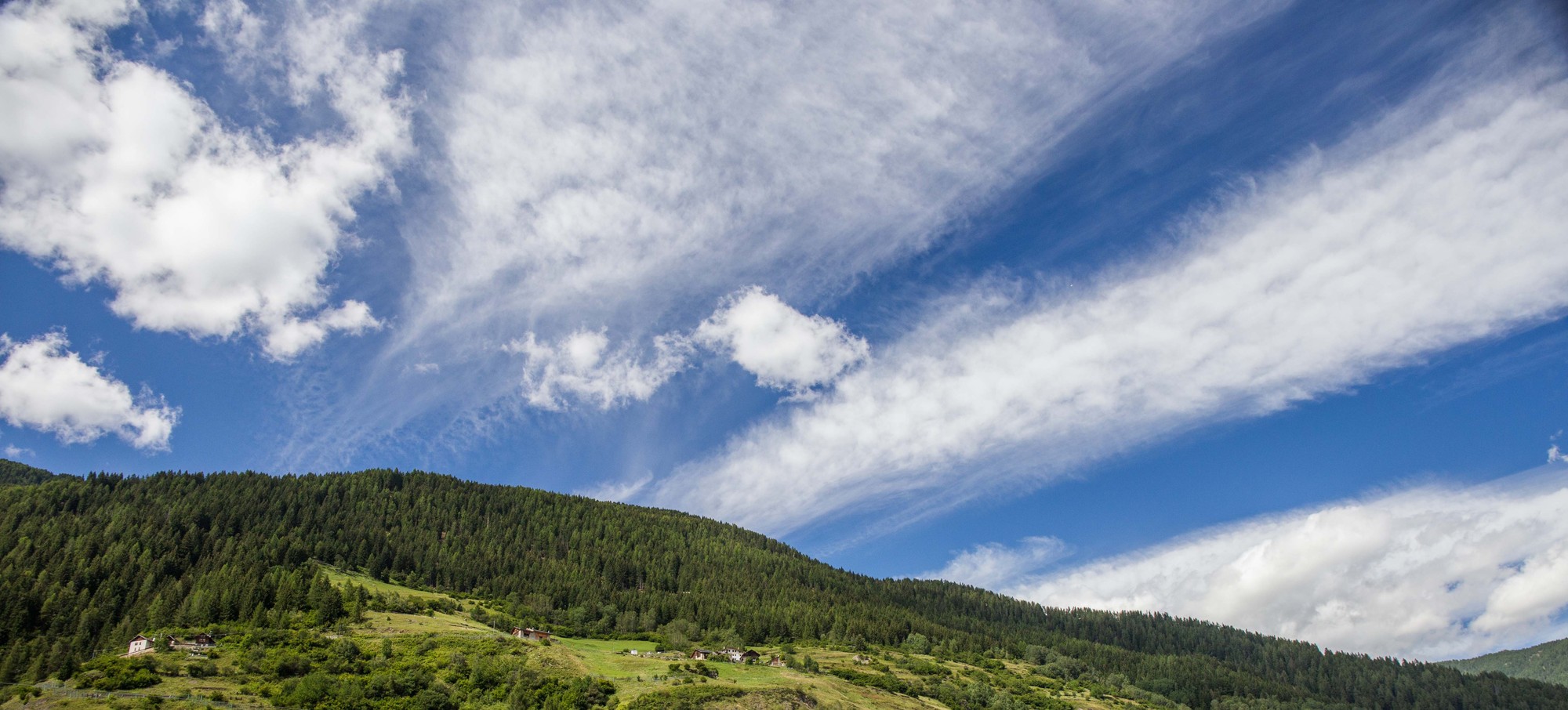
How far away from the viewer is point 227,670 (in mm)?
111438

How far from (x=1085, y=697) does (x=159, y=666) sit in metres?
Result: 185

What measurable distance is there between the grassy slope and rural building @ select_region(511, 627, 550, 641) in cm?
355

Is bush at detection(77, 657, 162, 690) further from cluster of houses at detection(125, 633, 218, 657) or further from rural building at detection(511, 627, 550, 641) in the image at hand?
rural building at detection(511, 627, 550, 641)

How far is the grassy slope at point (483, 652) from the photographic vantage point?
319 ft

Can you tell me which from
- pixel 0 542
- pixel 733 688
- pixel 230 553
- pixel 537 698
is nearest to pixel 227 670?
pixel 537 698

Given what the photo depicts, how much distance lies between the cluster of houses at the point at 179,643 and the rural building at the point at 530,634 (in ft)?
164

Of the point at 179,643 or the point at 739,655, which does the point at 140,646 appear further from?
the point at 739,655

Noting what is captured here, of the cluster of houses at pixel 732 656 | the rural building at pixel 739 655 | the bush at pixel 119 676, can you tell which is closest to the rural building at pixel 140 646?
the bush at pixel 119 676

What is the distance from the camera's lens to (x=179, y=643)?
12181 centimetres

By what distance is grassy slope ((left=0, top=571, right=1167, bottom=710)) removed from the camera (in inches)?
3834

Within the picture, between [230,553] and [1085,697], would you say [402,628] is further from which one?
[1085,697]

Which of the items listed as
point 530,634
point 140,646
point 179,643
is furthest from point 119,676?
point 530,634

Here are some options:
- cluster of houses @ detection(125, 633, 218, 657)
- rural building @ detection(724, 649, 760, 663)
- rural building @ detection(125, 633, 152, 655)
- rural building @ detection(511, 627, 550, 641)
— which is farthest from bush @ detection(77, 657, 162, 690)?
rural building @ detection(724, 649, 760, 663)

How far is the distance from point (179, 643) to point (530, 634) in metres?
57.4
